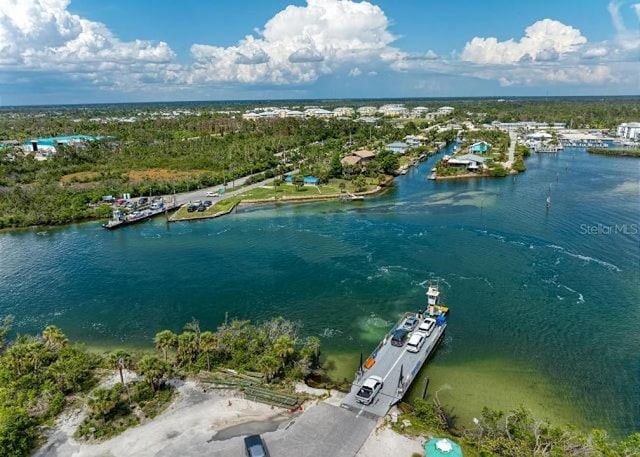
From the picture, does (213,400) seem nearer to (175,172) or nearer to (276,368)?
(276,368)

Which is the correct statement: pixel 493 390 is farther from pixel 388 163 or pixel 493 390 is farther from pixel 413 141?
pixel 413 141

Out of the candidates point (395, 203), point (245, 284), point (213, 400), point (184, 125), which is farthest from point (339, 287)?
point (184, 125)

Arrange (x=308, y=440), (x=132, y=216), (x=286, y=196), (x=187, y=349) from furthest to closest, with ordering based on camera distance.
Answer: (x=286, y=196), (x=132, y=216), (x=187, y=349), (x=308, y=440)

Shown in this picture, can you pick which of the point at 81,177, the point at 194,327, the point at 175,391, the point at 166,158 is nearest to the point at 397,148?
the point at 166,158

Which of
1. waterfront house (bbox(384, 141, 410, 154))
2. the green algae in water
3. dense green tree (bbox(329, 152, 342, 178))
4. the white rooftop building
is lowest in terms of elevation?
the green algae in water

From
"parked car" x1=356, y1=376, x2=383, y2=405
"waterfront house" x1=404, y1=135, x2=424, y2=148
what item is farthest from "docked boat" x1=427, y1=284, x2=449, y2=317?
"waterfront house" x1=404, y1=135, x2=424, y2=148

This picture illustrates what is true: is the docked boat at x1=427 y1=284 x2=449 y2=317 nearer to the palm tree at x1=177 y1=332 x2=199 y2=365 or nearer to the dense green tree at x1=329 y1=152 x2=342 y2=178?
the palm tree at x1=177 y1=332 x2=199 y2=365

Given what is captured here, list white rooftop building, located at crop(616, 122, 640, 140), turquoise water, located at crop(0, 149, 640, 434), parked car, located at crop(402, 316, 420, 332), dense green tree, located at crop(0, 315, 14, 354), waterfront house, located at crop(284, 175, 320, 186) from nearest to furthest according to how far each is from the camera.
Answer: turquoise water, located at crop(0, 149, 640, 434), dense green tree, located at crop(0, 315, 14, 354), parked car, located at crop(402, 316, 420, 332), waterfront house, located at crop(284, 175, 320, 186), white rooftop building, located at crop(616, 122, 640, 140)
